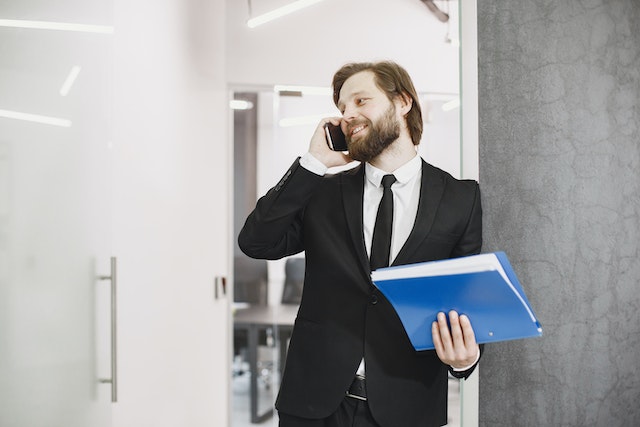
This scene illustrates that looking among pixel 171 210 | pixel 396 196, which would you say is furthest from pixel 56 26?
pixel 171 210

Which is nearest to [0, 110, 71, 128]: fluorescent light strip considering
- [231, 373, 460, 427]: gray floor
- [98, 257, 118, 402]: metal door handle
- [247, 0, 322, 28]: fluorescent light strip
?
[98, 257, 118, 402]: metal door handle

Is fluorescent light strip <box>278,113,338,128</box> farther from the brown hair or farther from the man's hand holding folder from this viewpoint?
the man's hand holding folder

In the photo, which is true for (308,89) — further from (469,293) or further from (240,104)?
(469,293)

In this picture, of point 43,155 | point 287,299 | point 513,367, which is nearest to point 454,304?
point 513,367

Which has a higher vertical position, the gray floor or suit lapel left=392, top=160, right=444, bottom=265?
suit lapel left=392, top=160, right=444, bottom=265

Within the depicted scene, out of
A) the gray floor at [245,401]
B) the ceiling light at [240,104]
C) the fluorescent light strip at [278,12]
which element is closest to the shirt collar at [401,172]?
the fluorescent light strip at [278,12]

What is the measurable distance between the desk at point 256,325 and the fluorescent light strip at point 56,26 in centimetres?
227

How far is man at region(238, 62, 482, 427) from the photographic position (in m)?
1.44

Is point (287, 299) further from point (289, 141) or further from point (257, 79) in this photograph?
point (257, 79)

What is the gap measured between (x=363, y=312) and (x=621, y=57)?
102 cm

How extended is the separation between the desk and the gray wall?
233cm

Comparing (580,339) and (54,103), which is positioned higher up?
(54,103)

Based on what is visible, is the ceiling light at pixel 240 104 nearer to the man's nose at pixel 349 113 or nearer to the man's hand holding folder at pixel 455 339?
the man's nose at pixel 349 113

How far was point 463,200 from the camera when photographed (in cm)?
153
